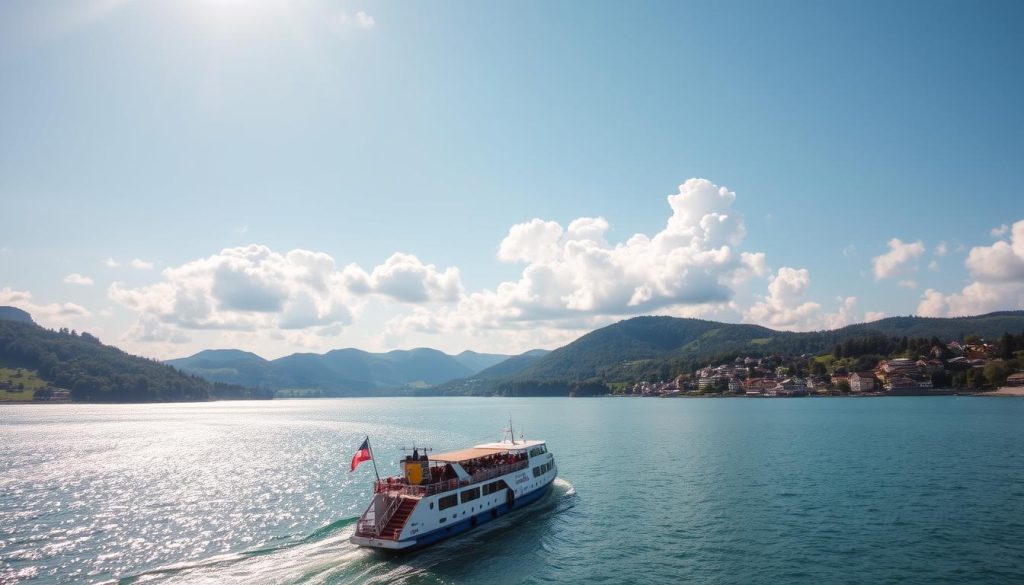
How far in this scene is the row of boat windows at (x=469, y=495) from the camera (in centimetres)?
4434

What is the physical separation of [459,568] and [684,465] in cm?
4500

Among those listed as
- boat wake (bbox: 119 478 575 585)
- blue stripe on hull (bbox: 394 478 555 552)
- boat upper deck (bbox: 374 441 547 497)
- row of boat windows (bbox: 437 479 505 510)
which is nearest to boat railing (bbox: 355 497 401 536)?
boat upper deck (bbox: 374 441 547 497)

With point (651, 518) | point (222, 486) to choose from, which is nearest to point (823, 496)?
point (651, 518)

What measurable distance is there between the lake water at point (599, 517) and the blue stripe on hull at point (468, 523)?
805 millimetres

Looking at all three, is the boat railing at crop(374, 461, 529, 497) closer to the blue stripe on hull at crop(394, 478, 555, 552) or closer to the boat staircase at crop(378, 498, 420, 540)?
the boat staircase at crop(378, 498, 420, 540)

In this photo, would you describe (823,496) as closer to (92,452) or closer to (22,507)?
(22,507)

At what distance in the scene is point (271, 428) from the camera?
157125 millimetres

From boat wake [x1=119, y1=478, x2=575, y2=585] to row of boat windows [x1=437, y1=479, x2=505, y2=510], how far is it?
9.07 feet

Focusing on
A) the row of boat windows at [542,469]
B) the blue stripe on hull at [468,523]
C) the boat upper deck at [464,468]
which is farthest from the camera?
the row of boat windows at [542,469]

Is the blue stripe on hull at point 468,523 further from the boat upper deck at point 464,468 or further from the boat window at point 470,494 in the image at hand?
the boat upper deck at point 464,468

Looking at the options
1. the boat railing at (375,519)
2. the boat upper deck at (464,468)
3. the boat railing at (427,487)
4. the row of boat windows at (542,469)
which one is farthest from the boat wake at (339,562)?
the row of boat windows at (542,469)

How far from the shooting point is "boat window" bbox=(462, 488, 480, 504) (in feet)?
154

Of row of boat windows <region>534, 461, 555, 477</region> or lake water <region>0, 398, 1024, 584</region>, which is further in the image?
row of boat windows <region>534, 461, 555, 477</region>


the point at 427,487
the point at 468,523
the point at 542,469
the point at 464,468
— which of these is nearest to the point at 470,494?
the point at 468,523
